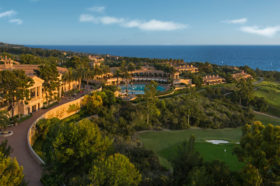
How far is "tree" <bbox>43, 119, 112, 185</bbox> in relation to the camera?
657 inches

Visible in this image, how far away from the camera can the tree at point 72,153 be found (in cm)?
1669

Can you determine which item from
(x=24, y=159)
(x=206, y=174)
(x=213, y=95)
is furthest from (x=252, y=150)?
(x=213, y=95)

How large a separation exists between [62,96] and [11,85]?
18.2 m

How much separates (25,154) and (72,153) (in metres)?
8.31

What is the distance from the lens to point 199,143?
31562 millimetres

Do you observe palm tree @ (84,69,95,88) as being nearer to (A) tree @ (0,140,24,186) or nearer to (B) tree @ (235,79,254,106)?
(B) tree @ (235,79,254,106)

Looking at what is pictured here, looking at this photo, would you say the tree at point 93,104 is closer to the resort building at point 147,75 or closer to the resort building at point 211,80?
the resort building at point 147,75

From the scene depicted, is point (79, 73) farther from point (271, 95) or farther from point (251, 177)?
point (271, 95)

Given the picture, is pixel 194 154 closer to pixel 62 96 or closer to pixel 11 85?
pixel 11 85

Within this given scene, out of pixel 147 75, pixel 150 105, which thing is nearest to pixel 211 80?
pixel 147 75

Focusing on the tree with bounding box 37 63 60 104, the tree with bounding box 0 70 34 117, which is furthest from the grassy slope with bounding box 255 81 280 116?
the tree with bounding box 0 70 34 117

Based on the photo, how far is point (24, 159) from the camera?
20953mm

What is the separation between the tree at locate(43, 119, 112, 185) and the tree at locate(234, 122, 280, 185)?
11005 millimetres

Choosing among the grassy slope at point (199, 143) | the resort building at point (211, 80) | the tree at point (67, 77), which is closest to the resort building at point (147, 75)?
the resort building at point (211, 80)
